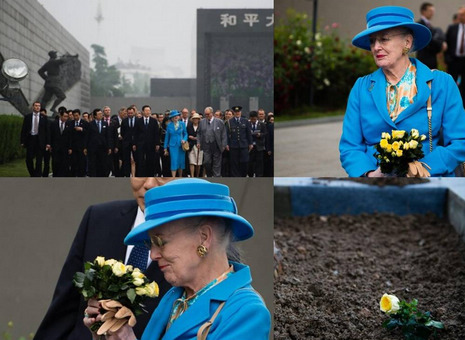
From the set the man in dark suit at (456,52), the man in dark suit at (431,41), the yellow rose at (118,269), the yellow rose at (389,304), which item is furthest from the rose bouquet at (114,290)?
the man in dark suit at (456,52)

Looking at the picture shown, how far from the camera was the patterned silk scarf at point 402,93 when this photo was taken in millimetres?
4344

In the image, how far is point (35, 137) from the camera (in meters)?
5.32

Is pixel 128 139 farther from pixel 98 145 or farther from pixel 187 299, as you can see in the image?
pixel 187 299

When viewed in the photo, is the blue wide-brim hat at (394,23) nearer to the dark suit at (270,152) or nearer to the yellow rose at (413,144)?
the yellow rose at (413,144)

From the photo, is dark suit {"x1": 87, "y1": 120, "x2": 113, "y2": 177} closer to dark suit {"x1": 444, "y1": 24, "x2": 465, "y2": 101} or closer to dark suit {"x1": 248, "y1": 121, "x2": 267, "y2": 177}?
dark suit {"x1": 248, "y1": 121, "x2": 267, "y2": 177}

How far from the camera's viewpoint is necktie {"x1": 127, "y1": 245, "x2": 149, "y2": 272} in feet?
14.0

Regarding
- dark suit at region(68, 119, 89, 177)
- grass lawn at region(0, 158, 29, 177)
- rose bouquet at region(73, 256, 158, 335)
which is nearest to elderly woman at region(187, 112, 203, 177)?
dark suit at region(68, 119, 89, 177)

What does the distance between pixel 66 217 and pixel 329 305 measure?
5.26 feet

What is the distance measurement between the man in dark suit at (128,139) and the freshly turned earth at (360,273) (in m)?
1.09

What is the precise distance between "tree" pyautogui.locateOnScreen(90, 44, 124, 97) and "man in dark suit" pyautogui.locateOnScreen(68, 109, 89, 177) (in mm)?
196

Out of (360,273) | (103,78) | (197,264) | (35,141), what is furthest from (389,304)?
(35,141)

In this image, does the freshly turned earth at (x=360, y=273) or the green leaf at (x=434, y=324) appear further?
the freshly turned earth at (x=360, y=273)

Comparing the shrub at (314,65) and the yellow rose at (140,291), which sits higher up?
the shrub at (314,65)

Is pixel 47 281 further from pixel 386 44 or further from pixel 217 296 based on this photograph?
pixel 386 44
